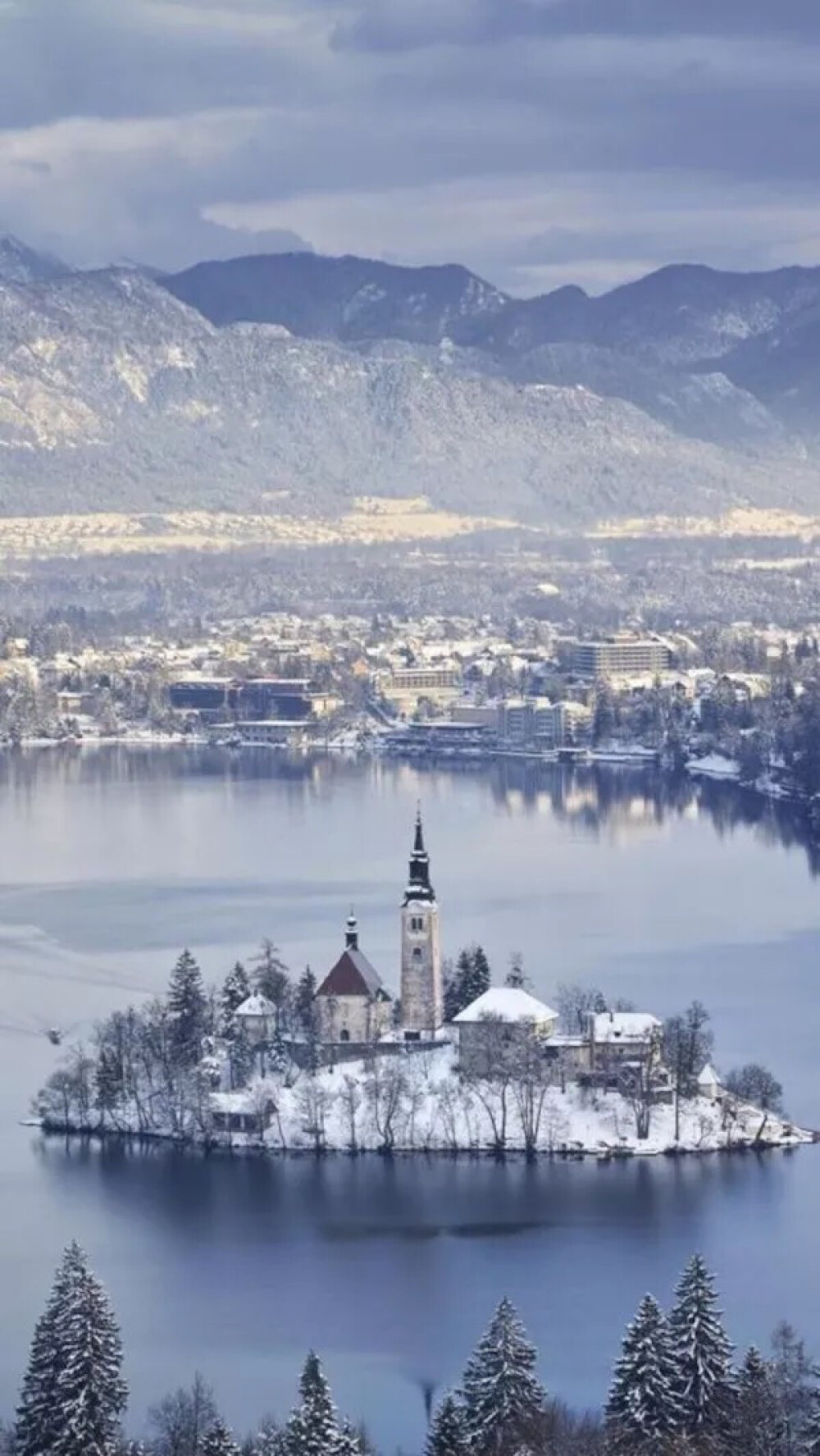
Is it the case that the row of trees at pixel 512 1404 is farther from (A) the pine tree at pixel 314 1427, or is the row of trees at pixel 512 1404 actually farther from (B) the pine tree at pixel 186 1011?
(B) the pine tree at pixel 186 1011

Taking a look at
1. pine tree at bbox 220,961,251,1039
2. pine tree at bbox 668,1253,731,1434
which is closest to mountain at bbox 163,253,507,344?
pine tree at bbox 220,961,251,1039

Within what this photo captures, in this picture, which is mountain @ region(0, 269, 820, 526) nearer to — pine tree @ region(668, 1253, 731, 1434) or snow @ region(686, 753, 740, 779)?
snow @ region(686, 753, 740, 779)

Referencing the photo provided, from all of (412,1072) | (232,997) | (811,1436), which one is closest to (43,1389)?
(811,1436)

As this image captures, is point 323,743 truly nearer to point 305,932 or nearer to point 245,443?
point 305,932

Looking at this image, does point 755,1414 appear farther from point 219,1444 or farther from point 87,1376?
point 87,1376

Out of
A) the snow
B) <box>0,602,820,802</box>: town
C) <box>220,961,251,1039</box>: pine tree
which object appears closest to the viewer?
<box>220,961,251,1039</box>: pine tree

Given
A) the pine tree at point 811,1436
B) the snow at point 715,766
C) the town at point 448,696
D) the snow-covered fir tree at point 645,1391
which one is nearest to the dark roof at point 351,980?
the snow-covered fir tree at point 645,1391

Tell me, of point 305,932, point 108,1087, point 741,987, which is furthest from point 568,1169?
point 305,932
